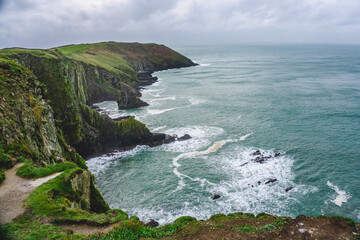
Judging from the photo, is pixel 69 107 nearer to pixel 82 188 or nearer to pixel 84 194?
pixel 84 194

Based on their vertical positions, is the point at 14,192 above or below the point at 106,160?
above

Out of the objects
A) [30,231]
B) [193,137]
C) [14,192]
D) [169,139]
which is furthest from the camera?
[193,137]

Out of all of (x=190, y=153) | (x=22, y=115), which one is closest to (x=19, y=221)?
(x=22, y=115)

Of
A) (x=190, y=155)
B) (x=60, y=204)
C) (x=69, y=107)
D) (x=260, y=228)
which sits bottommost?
(x=190, y=155)

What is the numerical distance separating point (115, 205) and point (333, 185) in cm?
2900

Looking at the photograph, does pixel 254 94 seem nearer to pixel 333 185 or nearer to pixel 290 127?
pixel 290 127

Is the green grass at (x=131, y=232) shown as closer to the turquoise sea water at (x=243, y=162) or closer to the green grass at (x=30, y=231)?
the green grass at (x=30, y=231)

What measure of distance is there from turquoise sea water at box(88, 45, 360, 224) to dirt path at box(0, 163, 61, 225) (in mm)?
14242

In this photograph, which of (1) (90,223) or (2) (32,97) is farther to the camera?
(2) (32,97)

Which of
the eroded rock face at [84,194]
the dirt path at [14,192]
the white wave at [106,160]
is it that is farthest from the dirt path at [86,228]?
the white wave at [106,160]

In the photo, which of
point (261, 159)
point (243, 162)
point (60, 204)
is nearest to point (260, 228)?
point (60, 204)

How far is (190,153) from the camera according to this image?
139 ft

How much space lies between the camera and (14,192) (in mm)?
15492

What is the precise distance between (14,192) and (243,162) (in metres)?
31.4
